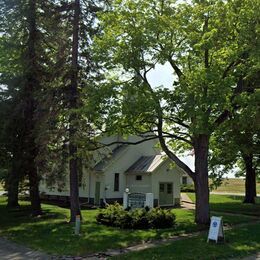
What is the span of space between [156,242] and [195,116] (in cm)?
518

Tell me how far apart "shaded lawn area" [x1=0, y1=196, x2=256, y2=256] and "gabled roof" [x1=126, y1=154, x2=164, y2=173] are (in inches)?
350

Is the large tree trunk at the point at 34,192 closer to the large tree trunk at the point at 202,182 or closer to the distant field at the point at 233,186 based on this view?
the large tree trunk at the point at 202,182

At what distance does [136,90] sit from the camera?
19219 millimetres

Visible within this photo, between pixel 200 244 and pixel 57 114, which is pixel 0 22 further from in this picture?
pixel 200 244

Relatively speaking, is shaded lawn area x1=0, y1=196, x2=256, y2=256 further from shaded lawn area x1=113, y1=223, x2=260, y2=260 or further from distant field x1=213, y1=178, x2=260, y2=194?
distant field x1=213, y1=178, x2=260, y2=194

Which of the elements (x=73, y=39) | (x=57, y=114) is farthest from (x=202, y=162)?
(x=73, y=39)

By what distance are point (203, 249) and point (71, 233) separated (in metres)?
6.40

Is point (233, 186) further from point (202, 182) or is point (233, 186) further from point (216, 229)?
point (216, 229)

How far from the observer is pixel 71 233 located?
18344 mm

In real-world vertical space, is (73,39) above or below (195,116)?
above

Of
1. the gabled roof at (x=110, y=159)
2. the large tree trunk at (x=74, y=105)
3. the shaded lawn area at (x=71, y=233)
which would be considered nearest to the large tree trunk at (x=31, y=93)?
the large tree trunk at (x=74, y=105)

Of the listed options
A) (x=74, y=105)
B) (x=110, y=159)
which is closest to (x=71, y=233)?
(x=74, y=105)

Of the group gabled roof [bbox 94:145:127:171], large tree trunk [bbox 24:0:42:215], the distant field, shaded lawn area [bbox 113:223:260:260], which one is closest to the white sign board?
shaded lawn area [bbox 113:223:260:260]

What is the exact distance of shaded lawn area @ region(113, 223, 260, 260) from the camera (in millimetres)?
13376
